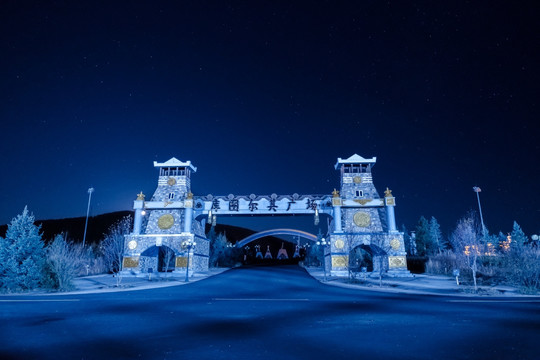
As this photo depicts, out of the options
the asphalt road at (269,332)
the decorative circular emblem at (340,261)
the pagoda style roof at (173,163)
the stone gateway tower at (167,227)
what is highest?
the pagoda style roof at (173,163)

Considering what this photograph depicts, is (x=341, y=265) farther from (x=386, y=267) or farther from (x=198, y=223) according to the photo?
(x=198, y=223)

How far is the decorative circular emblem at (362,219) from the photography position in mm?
34438

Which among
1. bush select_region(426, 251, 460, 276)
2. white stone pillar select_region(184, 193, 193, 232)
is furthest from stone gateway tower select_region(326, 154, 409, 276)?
white stone pillar select_region(184, 193, 193, 232)

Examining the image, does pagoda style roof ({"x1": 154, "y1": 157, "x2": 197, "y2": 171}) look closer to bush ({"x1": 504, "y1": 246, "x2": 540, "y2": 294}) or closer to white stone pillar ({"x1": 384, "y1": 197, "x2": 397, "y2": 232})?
white stone pillar ({"x1": 384, "y1": 197, "x2": 397, "y2": 232})

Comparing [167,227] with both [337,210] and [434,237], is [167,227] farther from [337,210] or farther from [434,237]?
[434,237]

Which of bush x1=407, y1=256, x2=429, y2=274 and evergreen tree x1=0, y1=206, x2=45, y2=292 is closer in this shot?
evergreen tree x1=0, y1=206, x2=45, y2=292

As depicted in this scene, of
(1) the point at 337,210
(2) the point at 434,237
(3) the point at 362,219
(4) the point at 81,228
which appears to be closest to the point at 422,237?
(2) the point at 434,237

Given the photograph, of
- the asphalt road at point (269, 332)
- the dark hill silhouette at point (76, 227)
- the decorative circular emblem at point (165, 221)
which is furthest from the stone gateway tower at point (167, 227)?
the dark hill silhouette at point (76, 227)

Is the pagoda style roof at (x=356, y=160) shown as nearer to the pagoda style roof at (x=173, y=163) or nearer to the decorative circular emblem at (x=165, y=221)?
the pagoda style roof at (x=173, y=163)

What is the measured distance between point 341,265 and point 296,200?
847 centimetres

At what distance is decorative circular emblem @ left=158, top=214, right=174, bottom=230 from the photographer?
118 ft

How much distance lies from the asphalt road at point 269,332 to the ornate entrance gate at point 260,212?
21178mm

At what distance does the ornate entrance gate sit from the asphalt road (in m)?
21.2

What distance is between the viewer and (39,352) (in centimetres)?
612
